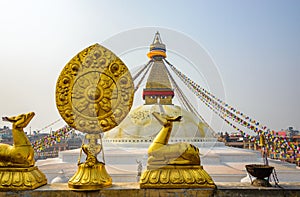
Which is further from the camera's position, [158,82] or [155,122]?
[158,82]

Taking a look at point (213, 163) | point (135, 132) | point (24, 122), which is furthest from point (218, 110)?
point (24, 122)

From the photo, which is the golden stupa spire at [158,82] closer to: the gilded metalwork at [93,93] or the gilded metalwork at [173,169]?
the gilded metalwork at [93,93]

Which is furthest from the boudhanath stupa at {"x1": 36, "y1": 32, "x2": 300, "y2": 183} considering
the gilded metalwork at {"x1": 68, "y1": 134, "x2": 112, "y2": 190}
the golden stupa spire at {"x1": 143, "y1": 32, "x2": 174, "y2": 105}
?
the gilded metalwork at {"x1": 68, "y1": 134, "x2": 112, "y2": 190}

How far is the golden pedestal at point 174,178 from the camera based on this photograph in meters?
3.39

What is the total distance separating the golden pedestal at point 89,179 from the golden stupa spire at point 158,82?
11828 millimetres

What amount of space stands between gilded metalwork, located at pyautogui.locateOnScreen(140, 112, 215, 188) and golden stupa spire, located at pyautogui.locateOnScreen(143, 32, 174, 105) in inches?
465

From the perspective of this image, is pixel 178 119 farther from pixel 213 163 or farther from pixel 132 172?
pixel 213 163

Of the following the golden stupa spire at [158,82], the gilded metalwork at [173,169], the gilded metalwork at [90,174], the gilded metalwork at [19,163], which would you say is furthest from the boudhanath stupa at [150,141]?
the gilded metalwork at [173,169]

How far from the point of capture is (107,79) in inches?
148

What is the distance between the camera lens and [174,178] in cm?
341

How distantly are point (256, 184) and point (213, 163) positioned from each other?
7.76 m

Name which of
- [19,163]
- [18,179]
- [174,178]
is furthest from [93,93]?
[174,178]

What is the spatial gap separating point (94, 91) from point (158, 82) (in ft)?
40.8

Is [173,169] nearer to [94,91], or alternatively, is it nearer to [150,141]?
[94,91]
